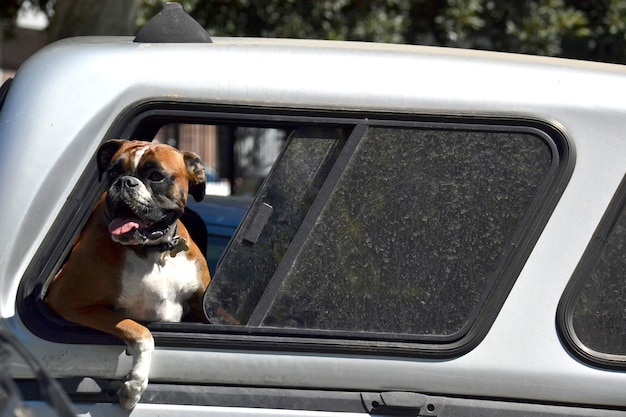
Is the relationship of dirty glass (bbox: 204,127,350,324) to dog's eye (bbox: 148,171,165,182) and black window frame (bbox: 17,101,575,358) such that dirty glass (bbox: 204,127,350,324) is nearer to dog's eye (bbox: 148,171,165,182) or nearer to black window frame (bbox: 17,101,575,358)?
black window frame (bbox: 17,101,575,358)

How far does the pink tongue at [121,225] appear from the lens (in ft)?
7.88

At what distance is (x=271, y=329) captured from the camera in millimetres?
2260

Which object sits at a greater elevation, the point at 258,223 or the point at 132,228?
the point at 258,223

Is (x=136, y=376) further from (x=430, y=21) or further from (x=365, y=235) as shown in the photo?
(x=430, y=21)

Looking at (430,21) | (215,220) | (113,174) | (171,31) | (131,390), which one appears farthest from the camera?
(430,21)

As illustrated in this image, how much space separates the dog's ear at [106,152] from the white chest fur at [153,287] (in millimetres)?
238

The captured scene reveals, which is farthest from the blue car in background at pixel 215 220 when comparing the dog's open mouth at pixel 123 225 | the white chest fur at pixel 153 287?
the dog's open mouth at pixel 123 225

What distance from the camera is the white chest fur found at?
8.12 ft

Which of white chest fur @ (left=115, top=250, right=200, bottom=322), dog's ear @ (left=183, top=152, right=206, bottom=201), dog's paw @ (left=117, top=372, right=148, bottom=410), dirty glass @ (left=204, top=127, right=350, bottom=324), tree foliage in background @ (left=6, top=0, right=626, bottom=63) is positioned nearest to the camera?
dog's paw @ (left=117, top=372, right=148, bottom=410)

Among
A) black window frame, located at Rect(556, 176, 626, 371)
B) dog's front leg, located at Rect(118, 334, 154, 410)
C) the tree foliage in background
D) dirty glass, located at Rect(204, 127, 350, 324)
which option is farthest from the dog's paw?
the tree foliage in background

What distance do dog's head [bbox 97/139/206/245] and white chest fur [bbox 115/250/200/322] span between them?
0.23ft

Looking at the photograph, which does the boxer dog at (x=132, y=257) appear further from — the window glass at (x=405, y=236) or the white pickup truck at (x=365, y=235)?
the window glass at (x=405, y=236)

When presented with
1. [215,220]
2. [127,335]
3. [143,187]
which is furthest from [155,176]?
[215,220]

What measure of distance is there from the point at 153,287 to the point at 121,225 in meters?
0.19
